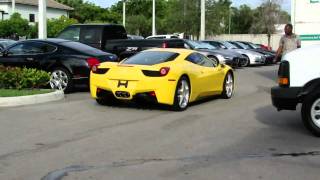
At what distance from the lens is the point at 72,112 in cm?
1138

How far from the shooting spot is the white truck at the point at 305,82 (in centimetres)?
865

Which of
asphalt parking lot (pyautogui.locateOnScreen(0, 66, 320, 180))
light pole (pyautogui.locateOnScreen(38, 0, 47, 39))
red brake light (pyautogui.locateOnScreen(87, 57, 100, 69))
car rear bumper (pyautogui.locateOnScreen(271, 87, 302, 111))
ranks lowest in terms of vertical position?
asphalt parking lot (pyautogui.locateOnScreen(0, 66, 320, 180))

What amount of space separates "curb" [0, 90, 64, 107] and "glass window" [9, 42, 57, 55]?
246cm

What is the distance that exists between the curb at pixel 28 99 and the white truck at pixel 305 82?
5913mm

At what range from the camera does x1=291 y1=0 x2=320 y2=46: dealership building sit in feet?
51.6

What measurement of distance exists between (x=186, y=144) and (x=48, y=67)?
26.2ft

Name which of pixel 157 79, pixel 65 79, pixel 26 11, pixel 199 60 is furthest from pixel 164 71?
pixel 26 11

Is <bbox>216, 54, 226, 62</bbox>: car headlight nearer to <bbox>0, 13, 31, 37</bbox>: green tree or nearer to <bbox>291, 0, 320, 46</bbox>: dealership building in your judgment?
<bbox>291, 0, 320, 46</bbox>: dealership building

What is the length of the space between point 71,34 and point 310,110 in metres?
13.7

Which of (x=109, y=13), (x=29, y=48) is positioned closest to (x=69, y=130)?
(x=29, y=48)

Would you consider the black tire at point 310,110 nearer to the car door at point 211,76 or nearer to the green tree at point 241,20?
the car door at point 211,76

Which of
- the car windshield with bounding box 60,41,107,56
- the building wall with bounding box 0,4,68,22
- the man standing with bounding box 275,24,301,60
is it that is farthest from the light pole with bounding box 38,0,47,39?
the building wall with bounding box 0,4,68,22

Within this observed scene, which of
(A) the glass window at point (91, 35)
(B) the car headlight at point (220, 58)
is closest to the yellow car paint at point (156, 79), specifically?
(A) the glass window at point (91, 35)

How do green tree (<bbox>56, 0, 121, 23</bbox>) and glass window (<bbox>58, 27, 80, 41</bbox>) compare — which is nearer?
glass window (<bbox>58, 27, 80, 41</bbox>)
